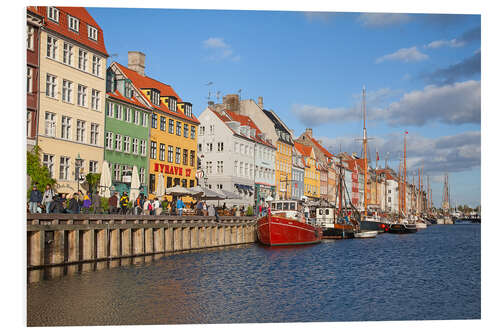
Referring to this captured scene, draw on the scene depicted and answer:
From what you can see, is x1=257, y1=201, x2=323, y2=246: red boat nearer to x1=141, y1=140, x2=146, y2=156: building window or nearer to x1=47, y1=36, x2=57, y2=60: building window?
x1=141, y1=140, x2=146, y2=156: building window

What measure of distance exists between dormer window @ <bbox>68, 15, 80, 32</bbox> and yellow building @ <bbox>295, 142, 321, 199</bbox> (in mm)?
50991

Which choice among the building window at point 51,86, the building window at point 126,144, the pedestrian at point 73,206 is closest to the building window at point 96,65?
the building window at point 51,86

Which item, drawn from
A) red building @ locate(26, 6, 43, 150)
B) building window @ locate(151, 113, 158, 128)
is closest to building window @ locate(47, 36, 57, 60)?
red building @ locate(26, 6, 43, 150)

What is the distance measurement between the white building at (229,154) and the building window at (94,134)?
1970 cm

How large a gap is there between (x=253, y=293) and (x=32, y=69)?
1547cm

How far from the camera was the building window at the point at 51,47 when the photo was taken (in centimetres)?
2947

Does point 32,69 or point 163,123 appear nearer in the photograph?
point 32,69

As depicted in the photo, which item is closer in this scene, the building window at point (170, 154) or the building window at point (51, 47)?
the building window at point (51, 47)

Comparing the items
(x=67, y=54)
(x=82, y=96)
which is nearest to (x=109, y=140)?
(x=82, y=96)

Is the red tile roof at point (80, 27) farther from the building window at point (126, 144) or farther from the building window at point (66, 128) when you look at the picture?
the building window at point (126, 144)

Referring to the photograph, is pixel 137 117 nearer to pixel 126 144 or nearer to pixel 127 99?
pixel 127 99

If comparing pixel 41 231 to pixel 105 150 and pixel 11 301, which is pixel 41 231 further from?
pixel 105 150

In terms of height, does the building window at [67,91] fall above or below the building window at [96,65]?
below

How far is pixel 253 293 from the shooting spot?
18.3 m
